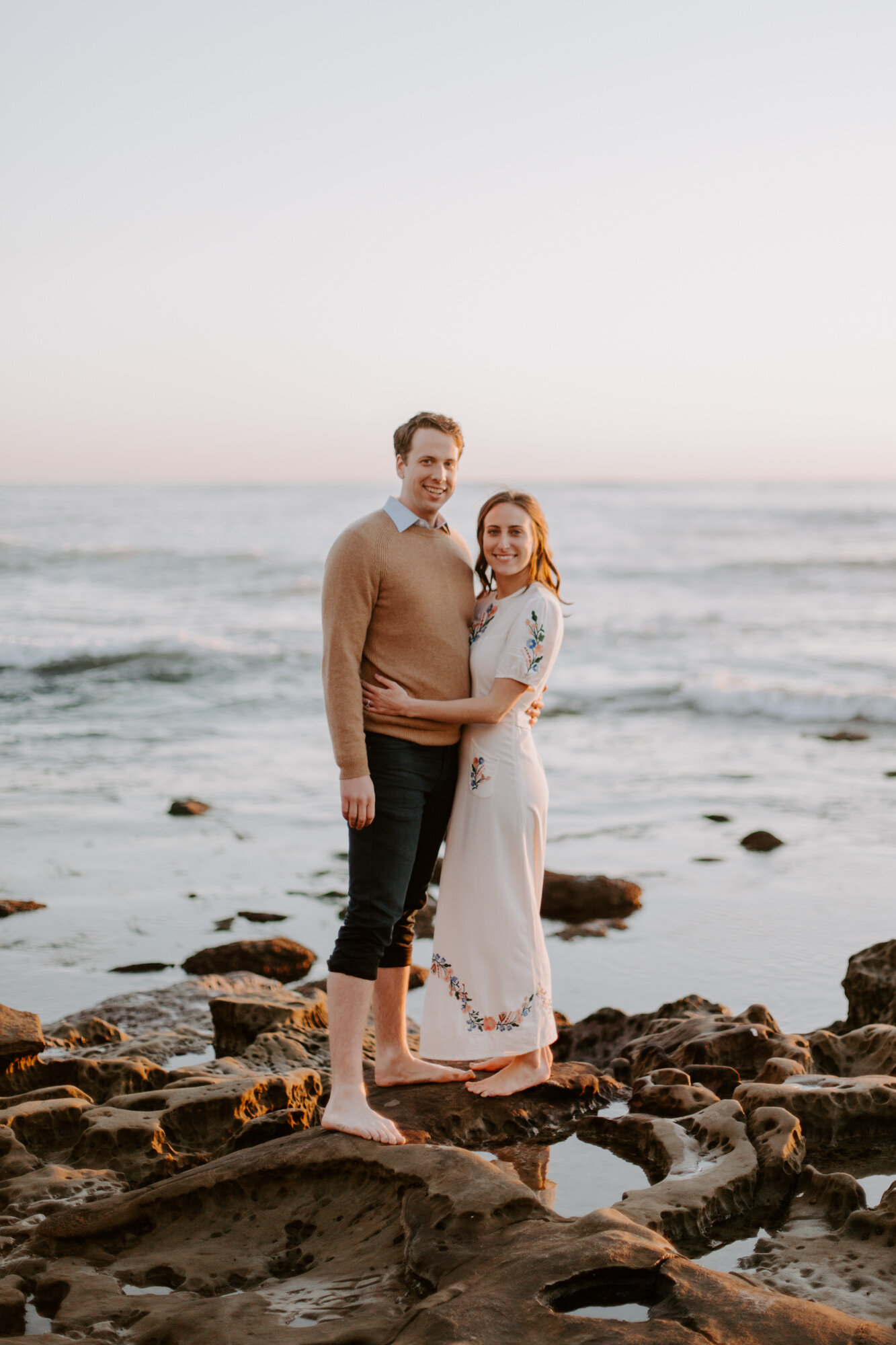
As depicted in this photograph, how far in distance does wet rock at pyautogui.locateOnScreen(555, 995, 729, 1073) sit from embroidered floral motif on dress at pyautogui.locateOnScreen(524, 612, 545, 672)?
191 centimetres

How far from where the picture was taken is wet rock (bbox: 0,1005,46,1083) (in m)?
4.61

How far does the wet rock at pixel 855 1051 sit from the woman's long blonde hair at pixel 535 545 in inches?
84.3

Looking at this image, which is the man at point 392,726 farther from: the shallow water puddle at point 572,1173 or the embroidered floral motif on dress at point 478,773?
the shallow water puddle at point 572,1173

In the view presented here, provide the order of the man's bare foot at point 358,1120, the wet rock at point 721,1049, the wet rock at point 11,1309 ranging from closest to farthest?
the wet rock at point 11,1309 < the man's bare foot at point 358,1120 < the wet rock at point 721,1049

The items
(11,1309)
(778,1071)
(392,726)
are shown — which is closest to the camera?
(11,1309)

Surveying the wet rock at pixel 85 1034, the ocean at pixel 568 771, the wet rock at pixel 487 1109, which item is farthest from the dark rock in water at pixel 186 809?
the wet rock at pixel 487 1109

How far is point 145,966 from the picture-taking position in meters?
6.09

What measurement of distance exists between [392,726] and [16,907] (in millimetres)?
3972

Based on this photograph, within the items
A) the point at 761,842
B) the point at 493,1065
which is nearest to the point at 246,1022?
the point at 493,1065

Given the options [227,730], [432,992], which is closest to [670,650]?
[227,730]

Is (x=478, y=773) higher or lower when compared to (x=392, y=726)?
lower

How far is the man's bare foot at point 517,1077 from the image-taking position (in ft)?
13.4

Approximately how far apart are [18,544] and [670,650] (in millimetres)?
23323

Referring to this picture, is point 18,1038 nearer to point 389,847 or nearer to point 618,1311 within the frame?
point 389,847
